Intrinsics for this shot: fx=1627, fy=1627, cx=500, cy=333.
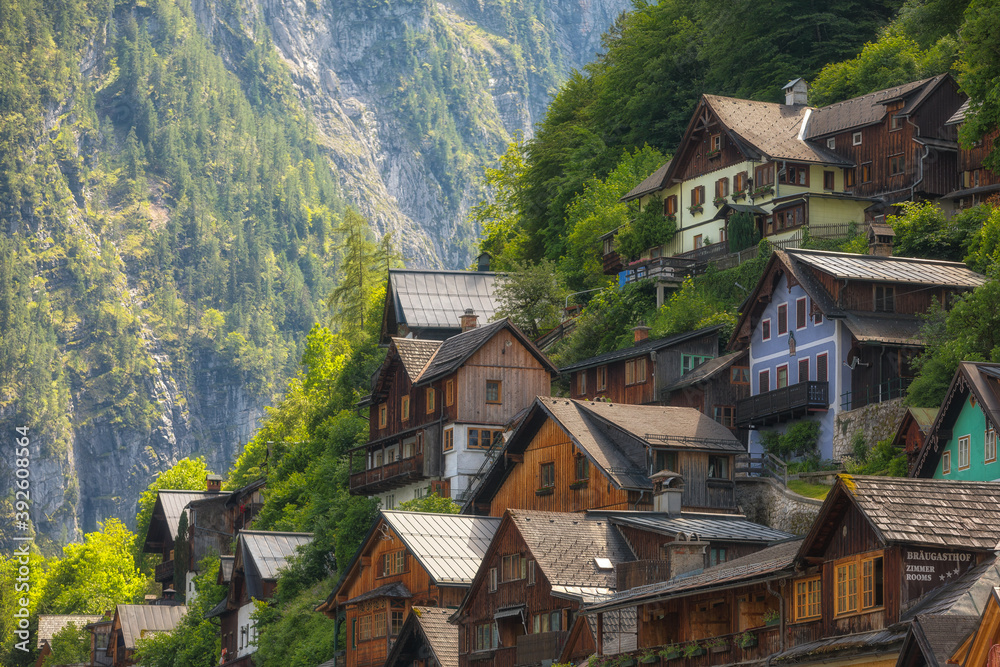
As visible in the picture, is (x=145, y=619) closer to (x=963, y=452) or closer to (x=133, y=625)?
(x=133, y=625)

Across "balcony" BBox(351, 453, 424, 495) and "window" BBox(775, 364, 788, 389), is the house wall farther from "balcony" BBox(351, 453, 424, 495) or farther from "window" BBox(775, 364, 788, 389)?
"balcony" BBox(351, 453, 424, 495)

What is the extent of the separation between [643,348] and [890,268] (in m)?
12.1

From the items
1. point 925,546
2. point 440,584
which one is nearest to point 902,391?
point 440,584

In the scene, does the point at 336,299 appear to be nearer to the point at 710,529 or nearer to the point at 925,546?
the point at 710,529

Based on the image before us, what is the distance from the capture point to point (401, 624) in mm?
57906

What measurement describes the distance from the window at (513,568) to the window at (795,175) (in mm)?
38264

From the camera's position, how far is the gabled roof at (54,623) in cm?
10494

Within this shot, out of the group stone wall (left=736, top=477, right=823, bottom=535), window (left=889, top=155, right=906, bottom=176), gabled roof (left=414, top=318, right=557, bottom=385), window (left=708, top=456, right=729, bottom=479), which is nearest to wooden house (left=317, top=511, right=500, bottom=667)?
window (left=708, top=456, right=729, bottom=479)

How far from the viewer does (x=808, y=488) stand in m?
59.2

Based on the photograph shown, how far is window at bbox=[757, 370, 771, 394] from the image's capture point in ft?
220

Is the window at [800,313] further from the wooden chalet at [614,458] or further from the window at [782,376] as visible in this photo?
the wooden chalet at [614,458]

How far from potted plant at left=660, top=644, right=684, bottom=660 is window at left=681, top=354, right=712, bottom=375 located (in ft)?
102

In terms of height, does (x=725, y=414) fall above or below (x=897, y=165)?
below

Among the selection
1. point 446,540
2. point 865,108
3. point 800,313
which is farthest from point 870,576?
point 865,108
